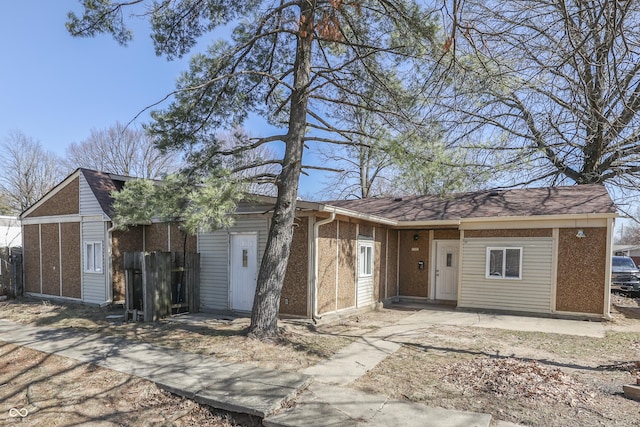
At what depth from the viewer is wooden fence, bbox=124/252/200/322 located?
351 inches

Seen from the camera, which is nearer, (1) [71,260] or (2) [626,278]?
(1) [71,260]

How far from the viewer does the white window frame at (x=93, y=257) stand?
11398 millimetres

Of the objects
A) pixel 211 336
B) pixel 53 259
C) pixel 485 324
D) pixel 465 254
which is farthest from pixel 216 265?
pixel 465 254

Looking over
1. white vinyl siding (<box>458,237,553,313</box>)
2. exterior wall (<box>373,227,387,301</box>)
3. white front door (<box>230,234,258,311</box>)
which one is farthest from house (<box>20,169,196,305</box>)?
white vinyl siding (<box>458,237,553,313</box>)

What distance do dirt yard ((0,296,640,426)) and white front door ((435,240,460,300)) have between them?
13.6 feet

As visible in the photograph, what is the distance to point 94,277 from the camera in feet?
37.7

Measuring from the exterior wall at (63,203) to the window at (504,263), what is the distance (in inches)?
520

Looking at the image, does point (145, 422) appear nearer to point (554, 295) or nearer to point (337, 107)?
point (337, 107)

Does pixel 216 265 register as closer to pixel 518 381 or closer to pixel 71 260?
pixel 71 260

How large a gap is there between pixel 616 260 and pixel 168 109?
57.9 feet

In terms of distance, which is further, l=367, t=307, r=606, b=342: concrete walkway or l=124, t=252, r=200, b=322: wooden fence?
l=124, t=252, r=200, b=322: wooden fence

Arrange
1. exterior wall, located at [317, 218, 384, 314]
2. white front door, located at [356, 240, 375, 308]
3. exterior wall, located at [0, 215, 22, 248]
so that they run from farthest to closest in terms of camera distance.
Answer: exterior wall, located at [0, 215, 22, 248], white front door, located at [356, 240, 375, 308], exterior wall, located at [317, 218, 384, 314]

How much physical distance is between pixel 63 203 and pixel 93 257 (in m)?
2.50

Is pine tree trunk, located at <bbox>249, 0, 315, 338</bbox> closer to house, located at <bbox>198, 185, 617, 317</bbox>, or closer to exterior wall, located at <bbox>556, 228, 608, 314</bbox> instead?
house, located at <bbox>198, 185, 617, 317</bbox>
